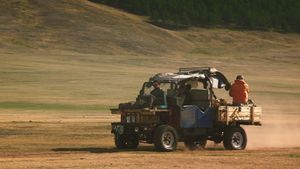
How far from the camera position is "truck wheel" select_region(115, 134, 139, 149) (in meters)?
26.2

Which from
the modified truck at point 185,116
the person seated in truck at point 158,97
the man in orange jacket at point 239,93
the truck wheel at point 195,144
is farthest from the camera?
the man in orange jacket at point 239,93

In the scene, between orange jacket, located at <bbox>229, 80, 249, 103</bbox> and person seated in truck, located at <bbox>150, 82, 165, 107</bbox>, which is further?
orange jacket, located at <bbox>229, 80, 249, 103</bbox>

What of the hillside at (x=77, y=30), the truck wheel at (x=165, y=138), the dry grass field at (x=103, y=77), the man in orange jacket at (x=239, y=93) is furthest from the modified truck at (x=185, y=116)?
the hillside at (x=77, y=30)

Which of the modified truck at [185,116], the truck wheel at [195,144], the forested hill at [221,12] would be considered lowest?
the truck wheel at [195,144]

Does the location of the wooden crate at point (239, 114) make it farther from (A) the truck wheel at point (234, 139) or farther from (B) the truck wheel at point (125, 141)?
(B) the truck wheel at point (125, 141)

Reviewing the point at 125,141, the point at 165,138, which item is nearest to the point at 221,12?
the point at 125,141

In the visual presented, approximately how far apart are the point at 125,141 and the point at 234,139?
10.5 ft

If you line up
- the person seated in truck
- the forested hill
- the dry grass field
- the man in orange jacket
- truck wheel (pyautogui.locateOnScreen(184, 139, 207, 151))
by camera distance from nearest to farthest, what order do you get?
the dry grass field → the person seated in truck → truck wheel (pyautogui.locateOnScreen(184, 139, 207, 151)) → the man in orange jacket → the forested hill

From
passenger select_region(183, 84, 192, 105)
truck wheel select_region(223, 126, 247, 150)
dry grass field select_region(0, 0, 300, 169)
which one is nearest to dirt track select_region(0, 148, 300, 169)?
dry grass field select_region(0, 0, 300, 169)

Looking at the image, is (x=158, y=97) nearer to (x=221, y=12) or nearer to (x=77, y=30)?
(x=77, y=30)

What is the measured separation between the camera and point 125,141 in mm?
26297

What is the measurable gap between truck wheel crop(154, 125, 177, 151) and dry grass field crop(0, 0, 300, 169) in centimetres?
37

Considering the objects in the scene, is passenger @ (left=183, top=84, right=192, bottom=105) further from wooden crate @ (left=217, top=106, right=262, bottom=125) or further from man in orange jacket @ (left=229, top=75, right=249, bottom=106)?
man in orange jacket @ (left=229, top=75, right=249, bottom=106)

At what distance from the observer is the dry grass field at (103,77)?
2336 centimetres
